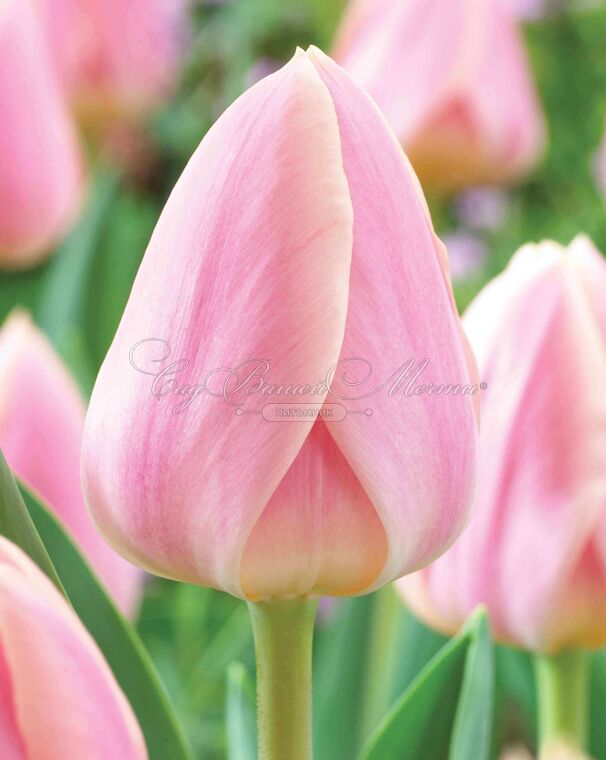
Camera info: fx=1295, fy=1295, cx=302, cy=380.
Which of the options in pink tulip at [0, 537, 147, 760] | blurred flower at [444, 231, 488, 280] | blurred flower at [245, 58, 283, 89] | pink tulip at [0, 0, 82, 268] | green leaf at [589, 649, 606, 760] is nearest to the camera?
pink tulip at [0, 537, 147, 760]

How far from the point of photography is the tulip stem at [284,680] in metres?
0.27

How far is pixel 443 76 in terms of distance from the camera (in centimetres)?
72

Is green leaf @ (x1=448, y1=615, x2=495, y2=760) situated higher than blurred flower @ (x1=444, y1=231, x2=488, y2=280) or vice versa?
blurred flower @ (x1=444, y1=231, x2=488, y2=280)

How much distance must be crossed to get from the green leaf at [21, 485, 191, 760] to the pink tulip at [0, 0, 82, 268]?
13.1 inches

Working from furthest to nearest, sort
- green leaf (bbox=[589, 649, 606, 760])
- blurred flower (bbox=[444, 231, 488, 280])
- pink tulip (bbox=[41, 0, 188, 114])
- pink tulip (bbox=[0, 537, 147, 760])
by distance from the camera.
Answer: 1. blurred flower (bbox=[444, 231, 488, 280])
2. pink tulip (bbox=[41, 0, 188, 114])
3. green leaf (bbox=[589, 649, 606, 760])
4. pink tulip (bbox=[0, 537, 147, 760])

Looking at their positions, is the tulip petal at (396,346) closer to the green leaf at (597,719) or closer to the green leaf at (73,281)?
the green leaf at (597,719)

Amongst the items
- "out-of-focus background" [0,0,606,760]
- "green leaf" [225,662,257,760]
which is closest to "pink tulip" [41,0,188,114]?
"out-of-focus background" [0,0,606,760]

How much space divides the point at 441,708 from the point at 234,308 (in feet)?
0.45

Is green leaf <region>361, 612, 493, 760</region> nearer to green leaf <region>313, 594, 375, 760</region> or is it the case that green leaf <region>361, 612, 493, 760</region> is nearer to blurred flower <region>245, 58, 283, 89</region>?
green leaf <region>313, 594, 375, 760</region>

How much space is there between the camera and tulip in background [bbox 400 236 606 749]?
33 cm

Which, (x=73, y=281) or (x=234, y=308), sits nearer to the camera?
(x=234, y=308)

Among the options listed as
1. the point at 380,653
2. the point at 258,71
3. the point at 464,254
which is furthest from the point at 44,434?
the point at 464,254

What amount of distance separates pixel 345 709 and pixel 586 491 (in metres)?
0.24

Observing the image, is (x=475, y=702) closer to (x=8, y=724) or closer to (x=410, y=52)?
(x=8, y=724)
